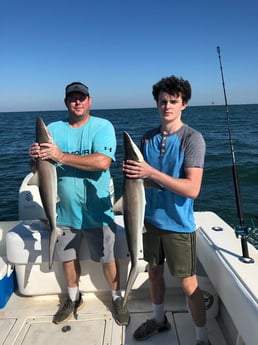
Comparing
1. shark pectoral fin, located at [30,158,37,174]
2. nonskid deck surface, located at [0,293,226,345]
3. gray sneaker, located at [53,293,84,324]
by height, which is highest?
shark pectoral fin, located at [30,158,37,174]

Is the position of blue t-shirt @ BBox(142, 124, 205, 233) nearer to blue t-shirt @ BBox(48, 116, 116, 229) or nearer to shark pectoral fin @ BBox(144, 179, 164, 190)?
shark pectoral fin @ BBox(144, 179, 164, 190)

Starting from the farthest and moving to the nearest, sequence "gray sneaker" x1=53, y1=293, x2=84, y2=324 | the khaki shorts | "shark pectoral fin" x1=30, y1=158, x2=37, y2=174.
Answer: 1. "gray sneaker" x1=53, y1=293, x2=84, y2=324
2. the khaki shorts
3. "shark pectoral fin" x1=30, y1=158, x2=37, y2=174

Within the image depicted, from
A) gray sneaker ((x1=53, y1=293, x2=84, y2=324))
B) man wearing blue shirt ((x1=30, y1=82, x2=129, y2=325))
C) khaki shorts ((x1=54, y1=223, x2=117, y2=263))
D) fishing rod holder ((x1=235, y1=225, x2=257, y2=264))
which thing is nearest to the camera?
fishing rod holder ((x1=235, y1=225, x2=257, y2=264))

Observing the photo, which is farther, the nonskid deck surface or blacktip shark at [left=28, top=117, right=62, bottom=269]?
the nonskid deck surface

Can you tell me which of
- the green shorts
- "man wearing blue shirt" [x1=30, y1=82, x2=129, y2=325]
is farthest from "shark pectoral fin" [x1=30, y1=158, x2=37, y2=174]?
the green shorts

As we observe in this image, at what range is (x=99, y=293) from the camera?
13.9 feet

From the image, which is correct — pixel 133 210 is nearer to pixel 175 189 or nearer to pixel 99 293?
pixel 175 189

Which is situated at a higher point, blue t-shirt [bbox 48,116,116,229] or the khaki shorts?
blue t-shirt [bbox 48,116,116,229]

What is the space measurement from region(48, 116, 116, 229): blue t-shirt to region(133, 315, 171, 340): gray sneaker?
1152 mm

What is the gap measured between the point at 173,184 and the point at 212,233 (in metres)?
1.33

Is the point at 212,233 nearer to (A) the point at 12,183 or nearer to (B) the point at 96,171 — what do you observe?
(B) the point at 96,171

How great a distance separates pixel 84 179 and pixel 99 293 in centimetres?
165

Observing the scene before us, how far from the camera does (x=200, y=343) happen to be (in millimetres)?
3141

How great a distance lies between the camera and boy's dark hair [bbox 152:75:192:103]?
286cm
